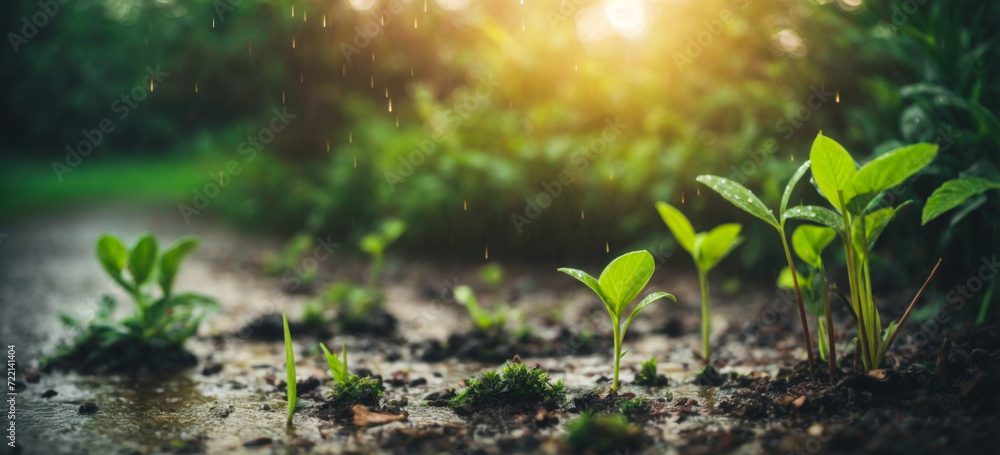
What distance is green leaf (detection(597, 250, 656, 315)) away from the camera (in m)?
1.91

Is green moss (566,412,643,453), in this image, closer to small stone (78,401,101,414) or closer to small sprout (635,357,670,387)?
small sprout (635,357,670,387)

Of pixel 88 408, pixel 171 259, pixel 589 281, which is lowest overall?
pixel 88 408

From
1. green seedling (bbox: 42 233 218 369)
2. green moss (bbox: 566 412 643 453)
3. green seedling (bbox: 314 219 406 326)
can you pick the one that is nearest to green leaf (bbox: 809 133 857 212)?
green moss (bbox: 566 412 643 453)

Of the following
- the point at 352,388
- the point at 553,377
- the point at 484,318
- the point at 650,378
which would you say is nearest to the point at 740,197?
the point at 650,378

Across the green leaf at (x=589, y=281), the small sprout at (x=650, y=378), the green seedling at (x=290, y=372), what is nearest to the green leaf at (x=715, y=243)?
the small sprout at (x=650, y=378)

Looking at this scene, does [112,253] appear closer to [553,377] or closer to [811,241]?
[553,377]

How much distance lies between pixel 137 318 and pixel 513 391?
6.37ft

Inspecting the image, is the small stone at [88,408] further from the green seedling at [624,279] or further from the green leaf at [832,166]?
the green leaf at [832,166]

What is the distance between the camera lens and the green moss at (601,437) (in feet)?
5.24

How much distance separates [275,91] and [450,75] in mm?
2551

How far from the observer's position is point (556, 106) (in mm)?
5934

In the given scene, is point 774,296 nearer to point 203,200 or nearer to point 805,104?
point 805,104

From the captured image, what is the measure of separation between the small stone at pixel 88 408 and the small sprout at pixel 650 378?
201 centimetres

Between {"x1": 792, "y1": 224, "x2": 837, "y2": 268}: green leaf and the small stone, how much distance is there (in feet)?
8.40
